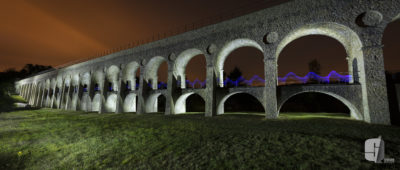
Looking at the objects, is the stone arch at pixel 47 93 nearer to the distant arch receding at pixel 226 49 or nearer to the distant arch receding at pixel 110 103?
the distant arch receding at pixel 110 103

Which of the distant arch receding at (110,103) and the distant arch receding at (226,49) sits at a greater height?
the distant arch receding at (226,49)

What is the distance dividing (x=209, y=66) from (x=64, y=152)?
42.8 ft

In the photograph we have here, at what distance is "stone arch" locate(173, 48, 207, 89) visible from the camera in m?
19.0

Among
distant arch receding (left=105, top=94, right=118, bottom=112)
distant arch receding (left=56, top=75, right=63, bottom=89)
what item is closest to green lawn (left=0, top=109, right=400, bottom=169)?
distant arch receding (left=105, top=94, right=118, bottom=112)

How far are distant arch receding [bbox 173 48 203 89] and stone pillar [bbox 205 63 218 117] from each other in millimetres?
3891

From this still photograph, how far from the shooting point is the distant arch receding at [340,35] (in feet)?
36.8

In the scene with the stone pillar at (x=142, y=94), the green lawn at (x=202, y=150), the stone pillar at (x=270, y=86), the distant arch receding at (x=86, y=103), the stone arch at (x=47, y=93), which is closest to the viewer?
the green lawn at (x=202, y=150)

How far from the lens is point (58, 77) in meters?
37.4

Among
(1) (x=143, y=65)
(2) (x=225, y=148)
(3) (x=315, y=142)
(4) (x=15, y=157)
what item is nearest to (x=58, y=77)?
(1) (x=143, y=65)

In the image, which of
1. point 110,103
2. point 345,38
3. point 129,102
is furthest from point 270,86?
point 110,103

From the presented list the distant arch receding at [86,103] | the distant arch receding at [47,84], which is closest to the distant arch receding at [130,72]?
the distant arch receding at [86,103]

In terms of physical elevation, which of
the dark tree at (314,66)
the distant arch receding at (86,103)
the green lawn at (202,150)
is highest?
the dark tree at (314,66)

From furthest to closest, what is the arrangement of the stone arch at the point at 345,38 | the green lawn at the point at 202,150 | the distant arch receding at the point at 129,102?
1. the distant arch receding at the point at 129,102
2. the stone arch at the point at 345,38
3. the green lawn at the point at 202,150

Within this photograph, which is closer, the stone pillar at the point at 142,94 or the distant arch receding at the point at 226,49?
the distant arch receding at the point at 226,49
